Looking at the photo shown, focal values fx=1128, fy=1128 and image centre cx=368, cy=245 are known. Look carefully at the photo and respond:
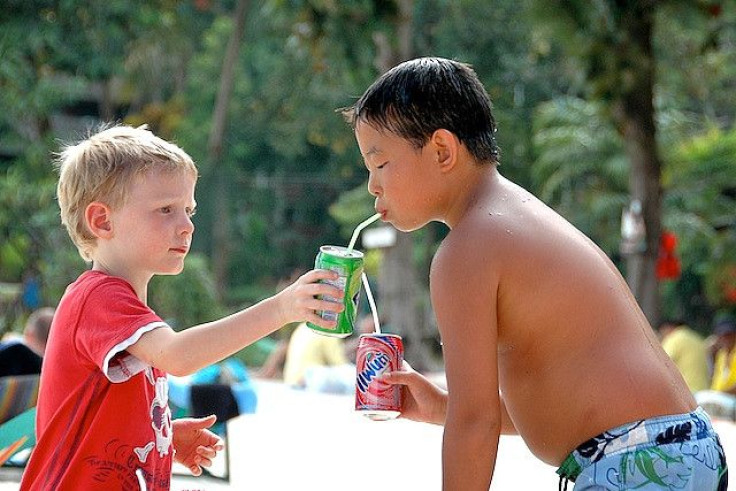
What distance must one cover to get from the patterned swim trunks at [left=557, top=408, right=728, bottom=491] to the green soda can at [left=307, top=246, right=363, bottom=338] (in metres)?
0.51

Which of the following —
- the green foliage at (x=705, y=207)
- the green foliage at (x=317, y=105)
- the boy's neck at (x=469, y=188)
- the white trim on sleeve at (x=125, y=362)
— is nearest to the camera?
the white trim on sleeve at (x=125, y=362)

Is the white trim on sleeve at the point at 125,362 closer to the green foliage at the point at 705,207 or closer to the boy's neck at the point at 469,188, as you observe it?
the boy's neck at the point at 469,188

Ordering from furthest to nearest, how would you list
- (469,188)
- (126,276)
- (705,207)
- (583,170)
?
(583,170) → (705,207) → (126,276) → (469,188)

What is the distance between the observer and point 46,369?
7.85 ft

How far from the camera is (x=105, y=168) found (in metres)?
2.42

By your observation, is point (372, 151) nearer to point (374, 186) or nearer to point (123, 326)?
point (374, 186)

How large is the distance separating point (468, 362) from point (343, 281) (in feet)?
0.96

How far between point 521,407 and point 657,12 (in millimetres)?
8933

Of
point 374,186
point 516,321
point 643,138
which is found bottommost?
point 516,321

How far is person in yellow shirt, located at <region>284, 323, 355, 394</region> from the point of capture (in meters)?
10.2

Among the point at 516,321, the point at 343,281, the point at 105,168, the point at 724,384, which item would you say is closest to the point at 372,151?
the point at 343,281

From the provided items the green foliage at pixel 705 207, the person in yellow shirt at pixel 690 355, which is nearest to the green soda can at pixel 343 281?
the person in yellow shirt at pixel 690 355

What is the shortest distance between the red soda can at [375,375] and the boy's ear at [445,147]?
0.40 m

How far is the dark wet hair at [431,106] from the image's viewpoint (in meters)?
2.30
